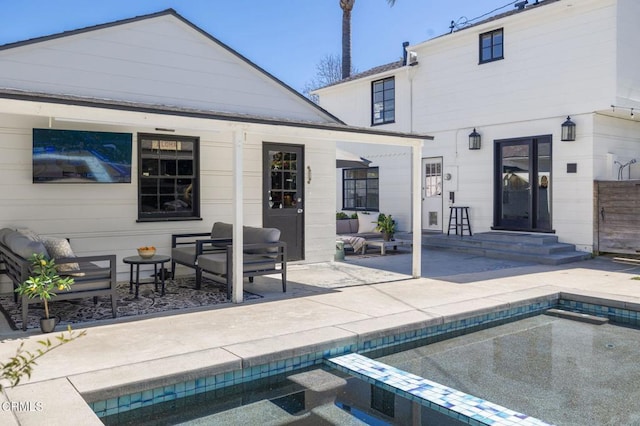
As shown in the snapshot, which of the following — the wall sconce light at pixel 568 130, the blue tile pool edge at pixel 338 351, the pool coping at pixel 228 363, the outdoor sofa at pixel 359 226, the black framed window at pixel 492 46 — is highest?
the black framed window at pixel 492 46

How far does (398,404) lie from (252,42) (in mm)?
27417

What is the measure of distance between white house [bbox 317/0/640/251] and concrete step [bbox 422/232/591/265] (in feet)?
1.35

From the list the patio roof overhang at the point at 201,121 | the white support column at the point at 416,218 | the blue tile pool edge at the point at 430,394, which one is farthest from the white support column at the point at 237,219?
the white support column at the point at 416,218

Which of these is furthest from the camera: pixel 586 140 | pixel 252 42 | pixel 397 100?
pixel 252 42

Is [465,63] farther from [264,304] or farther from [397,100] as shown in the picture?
[264,304]

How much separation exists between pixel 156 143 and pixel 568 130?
812 cm

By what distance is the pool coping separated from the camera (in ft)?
10.4

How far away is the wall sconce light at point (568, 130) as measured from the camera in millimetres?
10562

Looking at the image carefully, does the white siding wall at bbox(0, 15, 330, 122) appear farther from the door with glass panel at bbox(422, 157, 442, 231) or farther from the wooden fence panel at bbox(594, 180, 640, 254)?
the wooden fence panel at bbox(594, 180, 640, 254)

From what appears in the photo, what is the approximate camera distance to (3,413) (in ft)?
9.78

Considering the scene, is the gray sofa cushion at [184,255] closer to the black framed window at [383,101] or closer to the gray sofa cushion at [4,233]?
the gray sofa cushion at [4,233]

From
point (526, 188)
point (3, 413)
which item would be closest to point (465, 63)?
point (526, 188)

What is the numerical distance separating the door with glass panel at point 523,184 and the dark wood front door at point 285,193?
5.28 m

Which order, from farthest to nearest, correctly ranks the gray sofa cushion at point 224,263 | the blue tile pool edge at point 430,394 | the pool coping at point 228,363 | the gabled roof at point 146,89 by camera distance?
A: the gabled roof at point 146,89 → the gray sofa cushion at point 224,263 → the blue tile pool edge at point 430,394 → the pool coping at point 228,363
